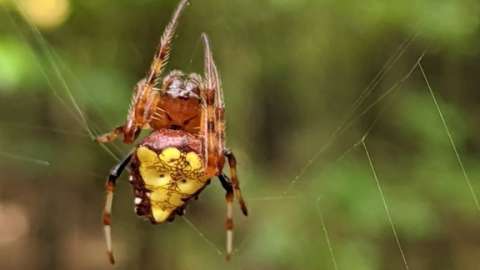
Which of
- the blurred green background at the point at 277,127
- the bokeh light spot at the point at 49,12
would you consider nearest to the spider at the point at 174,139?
the blurred green background at the point at 277,127

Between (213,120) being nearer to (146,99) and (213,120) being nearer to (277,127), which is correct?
(146,99)

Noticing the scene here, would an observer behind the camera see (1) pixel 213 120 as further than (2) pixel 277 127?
No

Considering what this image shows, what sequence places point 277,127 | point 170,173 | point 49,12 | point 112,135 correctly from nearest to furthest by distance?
point 170,173 < point 112,135 < point 49,12 < point 277,127

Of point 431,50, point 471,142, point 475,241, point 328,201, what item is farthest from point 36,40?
point 475,241

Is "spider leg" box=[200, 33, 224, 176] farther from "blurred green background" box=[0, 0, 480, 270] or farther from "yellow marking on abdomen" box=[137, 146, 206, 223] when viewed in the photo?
"blurred green background" box=[0, 0, 480, 270]

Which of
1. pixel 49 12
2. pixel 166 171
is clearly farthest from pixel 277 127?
pixel 166 171

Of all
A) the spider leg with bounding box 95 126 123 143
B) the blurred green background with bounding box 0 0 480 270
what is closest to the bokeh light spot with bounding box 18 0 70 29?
the blurred green background with bounding box 0 0 480 270

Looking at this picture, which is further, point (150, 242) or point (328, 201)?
point (150, 242)

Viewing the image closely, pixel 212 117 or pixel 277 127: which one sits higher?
pixel 212 117

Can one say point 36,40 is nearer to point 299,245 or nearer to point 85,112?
point 85,112
